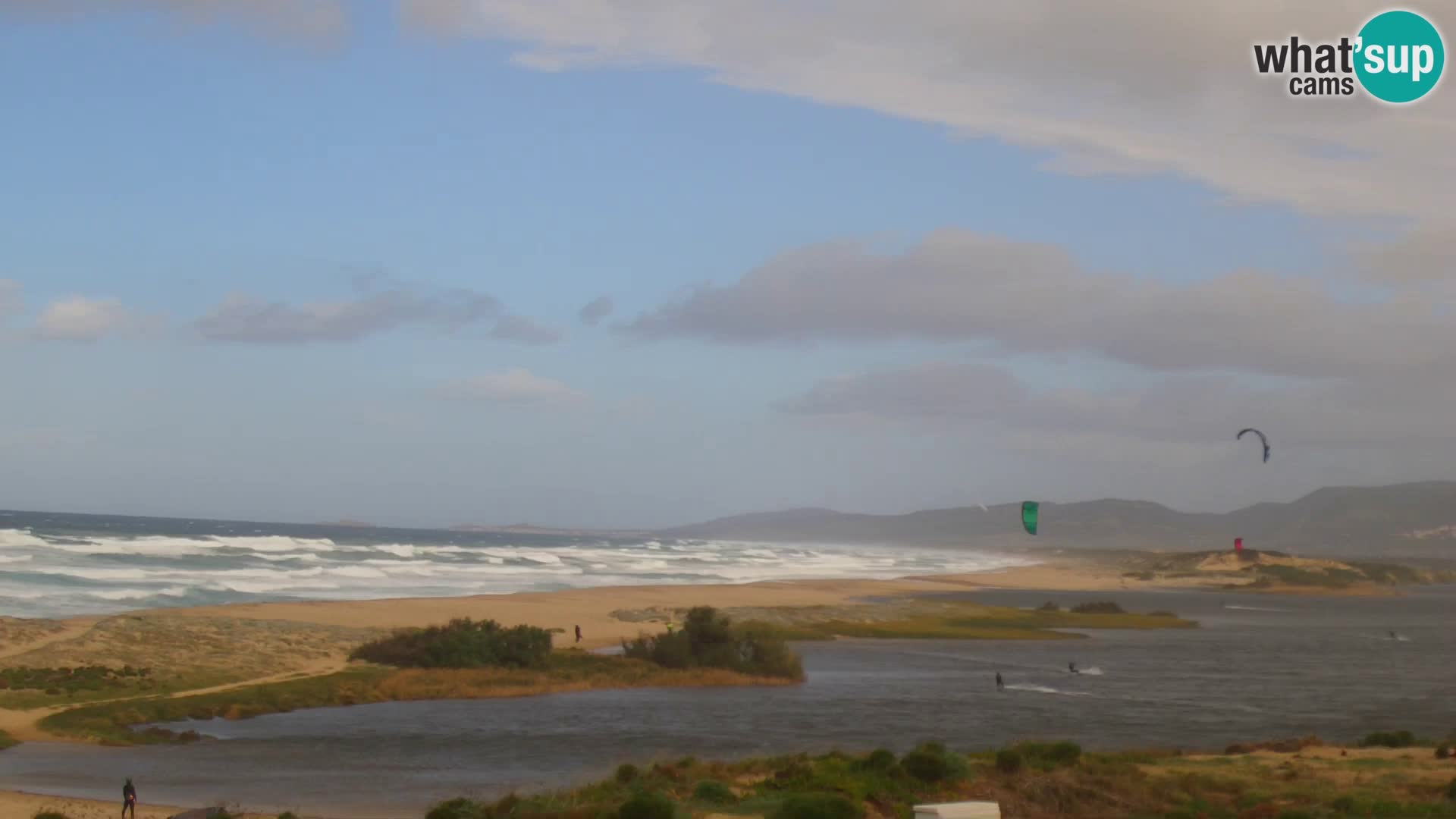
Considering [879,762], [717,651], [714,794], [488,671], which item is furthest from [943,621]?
[714,794]

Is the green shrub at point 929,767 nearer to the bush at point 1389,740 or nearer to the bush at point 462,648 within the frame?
the bush at point 1389,740

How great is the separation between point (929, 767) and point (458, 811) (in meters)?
7.26

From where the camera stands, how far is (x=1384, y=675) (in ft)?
157

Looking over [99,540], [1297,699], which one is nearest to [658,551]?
[99,540]

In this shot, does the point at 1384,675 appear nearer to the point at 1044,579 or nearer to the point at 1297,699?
the point at 1297,699

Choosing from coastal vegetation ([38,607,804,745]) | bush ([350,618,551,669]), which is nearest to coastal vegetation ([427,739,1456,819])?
coastal vegetation ([38,607,804,745])

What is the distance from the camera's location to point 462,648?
4191 cm

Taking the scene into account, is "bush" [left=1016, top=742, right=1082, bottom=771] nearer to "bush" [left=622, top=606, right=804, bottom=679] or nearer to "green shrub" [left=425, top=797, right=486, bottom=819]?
"green shrub" [left=425, top=797, right=486, bottom=819]

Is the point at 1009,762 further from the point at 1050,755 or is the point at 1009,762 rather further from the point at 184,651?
the point at 184,651

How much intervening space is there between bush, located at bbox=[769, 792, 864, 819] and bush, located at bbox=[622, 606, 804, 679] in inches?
966

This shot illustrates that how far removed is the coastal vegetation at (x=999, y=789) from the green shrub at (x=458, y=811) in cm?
2

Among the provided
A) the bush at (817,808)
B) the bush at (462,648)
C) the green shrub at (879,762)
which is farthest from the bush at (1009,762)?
the bush at (462,648)

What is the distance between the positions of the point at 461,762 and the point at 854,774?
31.1 feet

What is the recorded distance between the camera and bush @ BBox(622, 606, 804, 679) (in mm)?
44375
